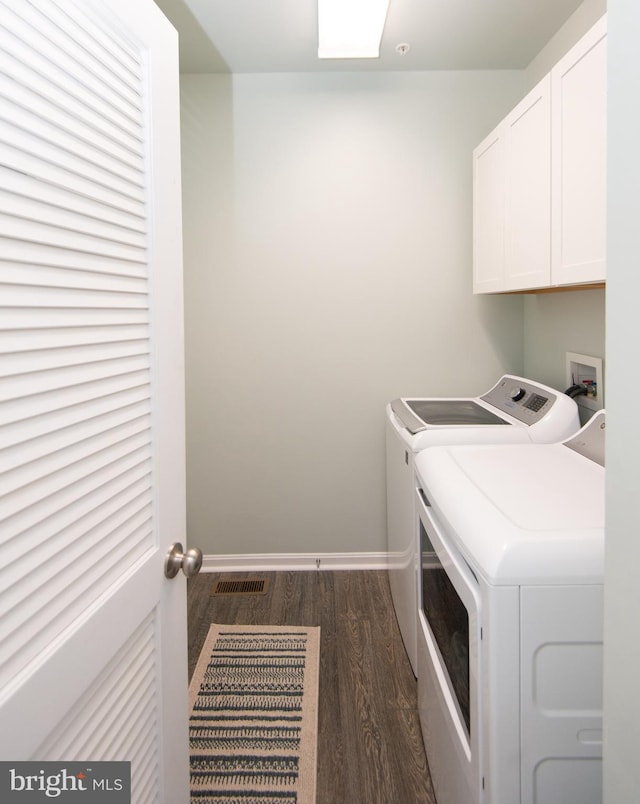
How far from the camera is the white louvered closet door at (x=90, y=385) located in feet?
2.23

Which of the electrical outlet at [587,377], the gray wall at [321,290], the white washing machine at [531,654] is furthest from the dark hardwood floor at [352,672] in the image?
the electrical outlet at [587,377]

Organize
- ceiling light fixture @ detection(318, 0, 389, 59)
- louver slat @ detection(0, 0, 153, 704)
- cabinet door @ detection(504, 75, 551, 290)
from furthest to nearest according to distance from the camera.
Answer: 1. ceiling light fixture @ detection(318, 0, 389, 59)
2. cabinet door @ detection(504, 75, 551, 290)
3. louver slat @ detection(0, 0, 153, 704)

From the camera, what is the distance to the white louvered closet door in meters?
0.68

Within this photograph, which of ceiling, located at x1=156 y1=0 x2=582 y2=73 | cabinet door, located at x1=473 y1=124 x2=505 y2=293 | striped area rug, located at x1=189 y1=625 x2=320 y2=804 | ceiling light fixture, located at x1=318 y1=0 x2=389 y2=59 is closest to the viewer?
striped area rug, located at x1=189 y1=625 x2=320 y2=804

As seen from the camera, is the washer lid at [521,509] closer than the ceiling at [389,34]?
Yes

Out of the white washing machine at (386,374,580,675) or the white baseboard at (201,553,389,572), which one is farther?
the white baseboard at (201,553,389,572)

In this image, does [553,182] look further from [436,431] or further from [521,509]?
[521,509]

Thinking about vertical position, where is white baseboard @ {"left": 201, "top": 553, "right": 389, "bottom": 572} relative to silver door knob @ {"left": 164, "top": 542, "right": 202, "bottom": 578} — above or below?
below

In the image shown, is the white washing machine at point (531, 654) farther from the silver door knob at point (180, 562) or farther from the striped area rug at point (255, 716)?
the striped area rug at point (255, 716)

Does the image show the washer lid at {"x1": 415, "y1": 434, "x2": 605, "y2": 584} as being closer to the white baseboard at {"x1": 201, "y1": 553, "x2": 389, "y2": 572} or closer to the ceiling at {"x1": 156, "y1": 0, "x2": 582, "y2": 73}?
the white baseboard at {"x1": 201, "y1": 553, "x2": 389, "y2": 572}

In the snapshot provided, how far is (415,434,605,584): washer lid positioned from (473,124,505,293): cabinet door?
940mm

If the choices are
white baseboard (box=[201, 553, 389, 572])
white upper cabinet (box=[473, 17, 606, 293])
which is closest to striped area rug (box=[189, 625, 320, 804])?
white baseboard (box=[201, 553, 389, 572])

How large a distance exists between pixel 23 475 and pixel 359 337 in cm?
251

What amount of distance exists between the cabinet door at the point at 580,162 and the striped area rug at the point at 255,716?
1.63m
